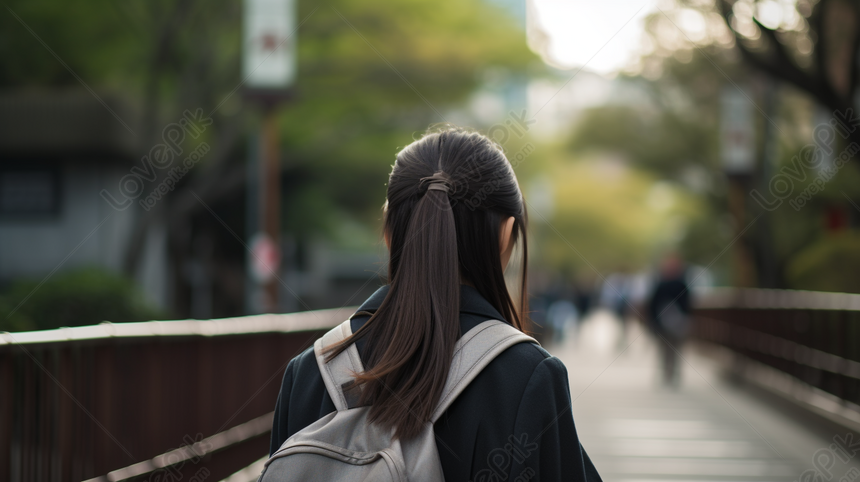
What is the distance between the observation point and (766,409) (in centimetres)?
1026

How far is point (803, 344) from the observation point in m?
9.53

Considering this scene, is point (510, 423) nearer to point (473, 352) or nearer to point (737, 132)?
point (473, 352)

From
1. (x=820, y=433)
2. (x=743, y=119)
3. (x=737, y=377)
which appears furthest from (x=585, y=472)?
(x=743, y=119)

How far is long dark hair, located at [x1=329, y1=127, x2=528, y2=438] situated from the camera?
171 cm

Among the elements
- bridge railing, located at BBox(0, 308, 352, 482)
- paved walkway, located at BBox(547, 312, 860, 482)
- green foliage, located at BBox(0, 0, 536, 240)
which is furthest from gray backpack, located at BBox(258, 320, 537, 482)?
green foliage, located at BBox(0, 0, 536, 240)

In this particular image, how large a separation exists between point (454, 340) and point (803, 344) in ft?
28.8

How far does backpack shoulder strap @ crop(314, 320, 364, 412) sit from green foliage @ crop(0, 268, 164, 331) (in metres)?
6.04

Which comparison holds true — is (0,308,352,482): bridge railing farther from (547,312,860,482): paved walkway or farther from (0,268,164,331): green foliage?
(547,312,860,482): paved walkway

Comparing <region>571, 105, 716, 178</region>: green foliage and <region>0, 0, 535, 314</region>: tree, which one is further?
<region>571, 105, 716, 178</region>: green foliage

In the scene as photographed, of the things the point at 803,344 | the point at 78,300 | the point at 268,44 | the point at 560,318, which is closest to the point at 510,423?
the point at 78,300

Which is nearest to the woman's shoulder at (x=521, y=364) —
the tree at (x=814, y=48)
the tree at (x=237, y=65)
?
the tree at (x=814, y=48)

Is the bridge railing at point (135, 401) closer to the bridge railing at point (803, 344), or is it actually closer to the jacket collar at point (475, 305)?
the jacket collar at point (475, 305)

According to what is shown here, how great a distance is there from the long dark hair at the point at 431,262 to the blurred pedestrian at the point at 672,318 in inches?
447

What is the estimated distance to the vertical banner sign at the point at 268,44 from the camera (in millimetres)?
12766
